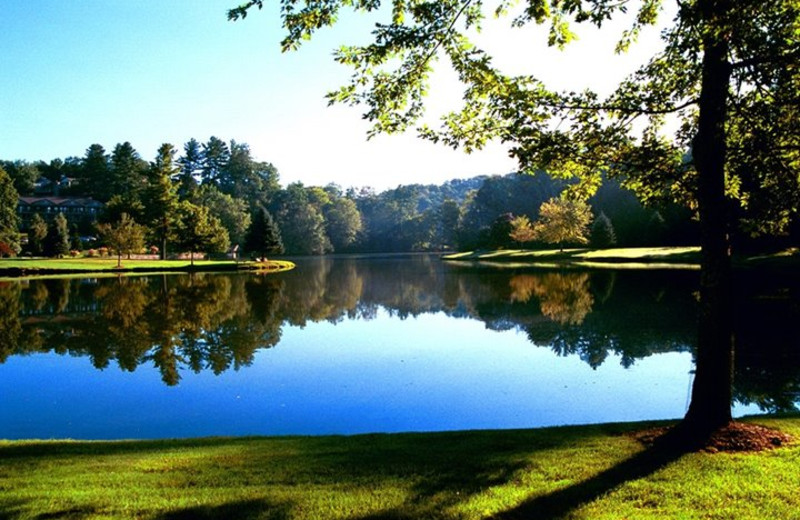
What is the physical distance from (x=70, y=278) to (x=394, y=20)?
45448mm

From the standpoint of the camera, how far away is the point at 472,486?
5.13 meters

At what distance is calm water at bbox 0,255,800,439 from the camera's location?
953 centimetres

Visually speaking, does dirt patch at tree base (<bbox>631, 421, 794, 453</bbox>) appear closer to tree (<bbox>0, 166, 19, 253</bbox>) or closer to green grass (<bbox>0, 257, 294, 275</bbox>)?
green grass (<bbox>0, 257, 294, 275</bbox>)

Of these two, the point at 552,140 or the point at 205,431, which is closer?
the point at 552,140

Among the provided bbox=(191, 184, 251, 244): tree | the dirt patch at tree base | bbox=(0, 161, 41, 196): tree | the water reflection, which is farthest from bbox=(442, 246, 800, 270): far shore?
bbox=(0, 161, 41, 196): tree

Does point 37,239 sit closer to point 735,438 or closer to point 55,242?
point 55,242

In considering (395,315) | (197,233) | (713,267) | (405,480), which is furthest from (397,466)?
(197,233)

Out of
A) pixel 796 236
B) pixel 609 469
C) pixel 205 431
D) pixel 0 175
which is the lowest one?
pixel 205 431

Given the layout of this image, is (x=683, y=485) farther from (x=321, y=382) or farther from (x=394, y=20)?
(x=321, y=382)

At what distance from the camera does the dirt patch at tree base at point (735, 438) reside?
607 centimetres

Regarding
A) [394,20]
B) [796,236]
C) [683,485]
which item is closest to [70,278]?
[394,20]

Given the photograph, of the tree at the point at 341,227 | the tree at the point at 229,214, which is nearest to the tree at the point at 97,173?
the tree at the point at 229,214

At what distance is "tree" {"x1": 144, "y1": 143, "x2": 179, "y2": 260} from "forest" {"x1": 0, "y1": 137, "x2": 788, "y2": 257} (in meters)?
0.13

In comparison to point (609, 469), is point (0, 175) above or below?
above
